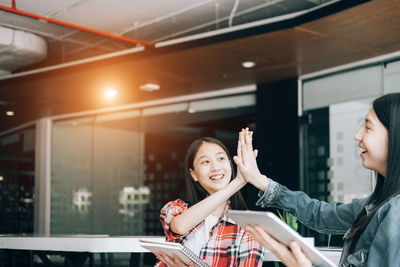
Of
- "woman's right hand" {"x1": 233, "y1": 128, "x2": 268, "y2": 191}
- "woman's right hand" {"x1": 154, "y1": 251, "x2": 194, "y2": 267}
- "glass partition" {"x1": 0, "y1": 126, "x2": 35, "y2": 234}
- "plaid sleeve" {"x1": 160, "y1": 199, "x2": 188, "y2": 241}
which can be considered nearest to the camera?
"woman's right hand" {"x1": 233, "y1": 128, "x2": 268, "y2": 191}

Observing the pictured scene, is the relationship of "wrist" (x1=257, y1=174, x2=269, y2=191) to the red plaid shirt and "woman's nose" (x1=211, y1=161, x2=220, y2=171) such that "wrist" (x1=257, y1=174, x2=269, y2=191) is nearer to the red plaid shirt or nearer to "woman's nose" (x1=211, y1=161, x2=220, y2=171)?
the red plaid shirt

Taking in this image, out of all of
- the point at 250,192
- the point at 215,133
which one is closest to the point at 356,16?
the point at 250,192

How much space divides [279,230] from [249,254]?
82 cm

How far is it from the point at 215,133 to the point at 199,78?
288cm

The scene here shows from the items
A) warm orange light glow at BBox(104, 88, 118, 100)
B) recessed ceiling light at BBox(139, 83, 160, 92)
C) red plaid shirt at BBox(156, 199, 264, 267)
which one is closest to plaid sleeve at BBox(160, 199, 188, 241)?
red plaid shirt at BBox(156, 199, 264, 267)

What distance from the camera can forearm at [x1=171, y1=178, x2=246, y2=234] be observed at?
1983 millimetres

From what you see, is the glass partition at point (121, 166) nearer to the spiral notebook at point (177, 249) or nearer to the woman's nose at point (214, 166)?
the woman's nose at point (214, 166)

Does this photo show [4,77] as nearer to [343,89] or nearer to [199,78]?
[199,78]

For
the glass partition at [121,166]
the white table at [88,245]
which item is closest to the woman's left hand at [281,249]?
the white table at [88,245]

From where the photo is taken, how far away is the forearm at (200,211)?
198 centimetres

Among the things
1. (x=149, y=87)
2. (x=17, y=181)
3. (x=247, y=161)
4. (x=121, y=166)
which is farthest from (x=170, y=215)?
(x=17, y=181)

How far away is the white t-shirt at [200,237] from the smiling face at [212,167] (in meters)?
0.17

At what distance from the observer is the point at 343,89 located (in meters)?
6.36

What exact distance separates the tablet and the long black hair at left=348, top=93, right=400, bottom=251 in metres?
0.18
